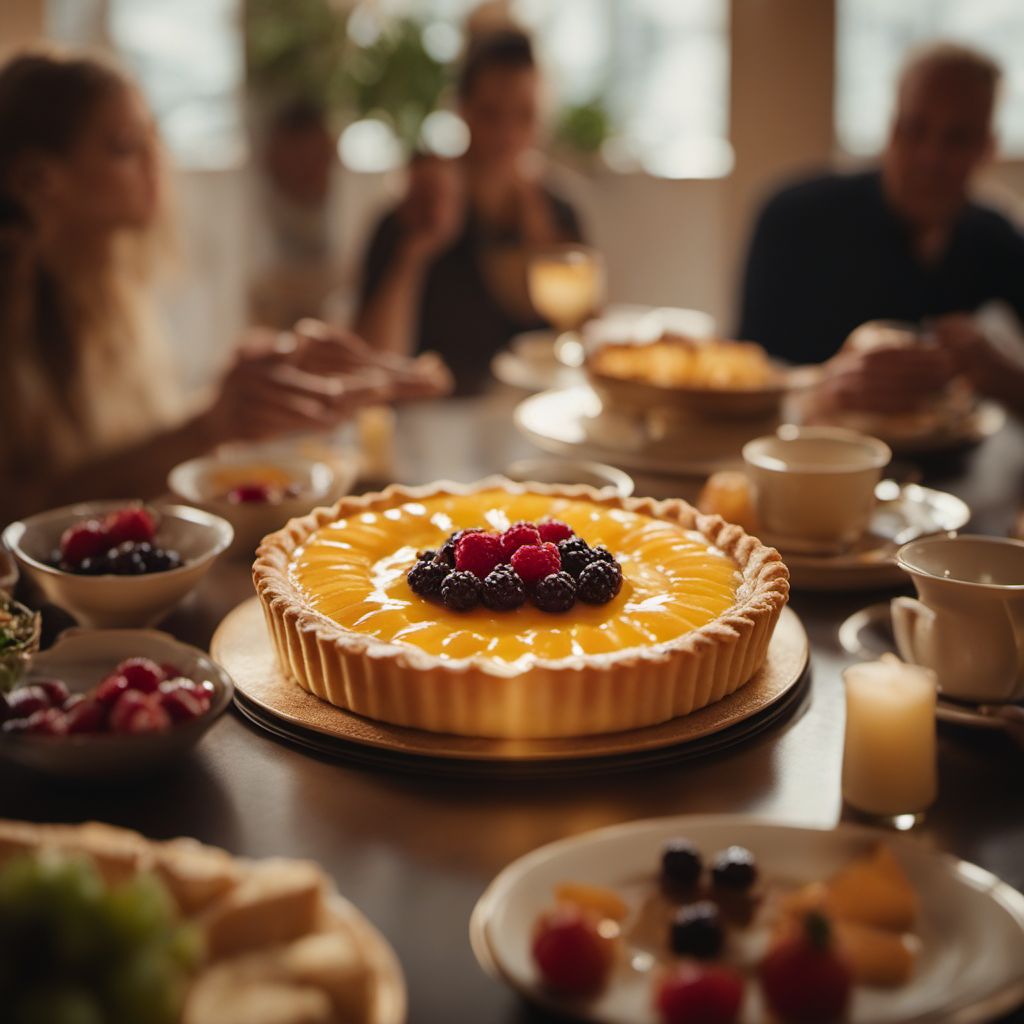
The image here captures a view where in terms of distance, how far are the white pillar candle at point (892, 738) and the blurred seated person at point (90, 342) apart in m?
1.71

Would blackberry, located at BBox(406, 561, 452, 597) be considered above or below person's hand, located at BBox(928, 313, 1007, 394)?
above

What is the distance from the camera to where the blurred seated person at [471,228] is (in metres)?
4.80

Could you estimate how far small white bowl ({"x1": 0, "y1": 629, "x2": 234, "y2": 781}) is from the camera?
144 centimetres

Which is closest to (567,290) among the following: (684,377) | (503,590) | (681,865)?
(684,377)

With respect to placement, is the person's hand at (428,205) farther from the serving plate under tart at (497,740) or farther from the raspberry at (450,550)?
the serving plate under tart at (497,740)

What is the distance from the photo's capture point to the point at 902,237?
180 inches

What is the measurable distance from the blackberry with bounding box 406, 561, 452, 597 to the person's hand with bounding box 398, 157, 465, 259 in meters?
3.05

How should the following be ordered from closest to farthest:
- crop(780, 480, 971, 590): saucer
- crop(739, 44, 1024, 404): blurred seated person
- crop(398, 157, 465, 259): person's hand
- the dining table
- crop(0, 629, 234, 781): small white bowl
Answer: the dining table, crop(0, 629, 234, 781): small white bowl, crop(780, 480, 971, 590): saucer, crop(739, 44, 1024, 404): blurred seated person, crop(398, 157, 465, 259): person's hand

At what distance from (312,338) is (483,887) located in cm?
219

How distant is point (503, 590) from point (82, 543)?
0.72 meters

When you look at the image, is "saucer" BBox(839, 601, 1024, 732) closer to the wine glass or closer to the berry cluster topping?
the berry cluster topping

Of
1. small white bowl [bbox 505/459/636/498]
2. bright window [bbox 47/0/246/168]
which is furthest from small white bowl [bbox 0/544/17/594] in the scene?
bright window [bbox 47/0/246/168]

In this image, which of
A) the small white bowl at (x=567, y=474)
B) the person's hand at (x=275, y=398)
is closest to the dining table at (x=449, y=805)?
the small white bowl at (x=567, y=474)

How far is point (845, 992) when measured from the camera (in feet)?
3.62
